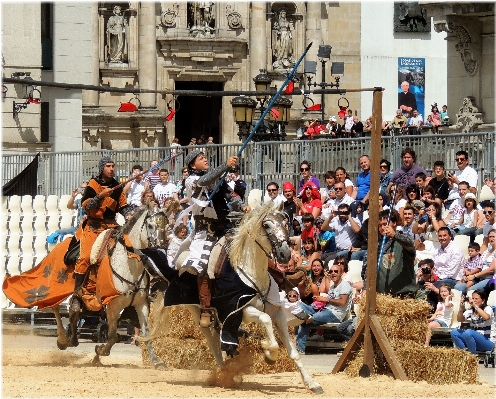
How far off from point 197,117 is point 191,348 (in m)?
30.2

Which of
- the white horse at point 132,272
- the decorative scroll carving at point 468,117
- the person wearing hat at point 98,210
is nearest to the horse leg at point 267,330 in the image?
the white horse at point 132,272

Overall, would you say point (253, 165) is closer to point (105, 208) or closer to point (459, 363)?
point (105, 208)

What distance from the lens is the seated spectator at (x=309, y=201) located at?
20250mm

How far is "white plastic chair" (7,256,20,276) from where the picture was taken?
22.7m

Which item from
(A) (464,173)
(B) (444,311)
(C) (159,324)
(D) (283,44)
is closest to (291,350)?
(C) (159,324)

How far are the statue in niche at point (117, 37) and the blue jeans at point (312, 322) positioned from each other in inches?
1092

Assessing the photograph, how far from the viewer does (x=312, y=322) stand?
1742 centimetres

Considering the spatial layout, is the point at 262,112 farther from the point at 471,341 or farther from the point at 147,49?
the point at 147,49

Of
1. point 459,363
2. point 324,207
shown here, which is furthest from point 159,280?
point 324,207

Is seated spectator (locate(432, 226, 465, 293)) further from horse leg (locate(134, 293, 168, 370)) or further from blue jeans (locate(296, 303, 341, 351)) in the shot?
horse leg (locate(134, 293, 168, 370))

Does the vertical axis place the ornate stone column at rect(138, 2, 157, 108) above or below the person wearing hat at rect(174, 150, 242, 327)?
above

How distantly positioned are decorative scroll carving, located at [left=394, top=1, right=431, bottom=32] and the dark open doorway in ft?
20.0

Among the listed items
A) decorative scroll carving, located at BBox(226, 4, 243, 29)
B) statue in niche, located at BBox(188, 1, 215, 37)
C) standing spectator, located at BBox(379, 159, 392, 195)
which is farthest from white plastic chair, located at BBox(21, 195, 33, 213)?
decorative scroll carving, located at BBox(226, 4, 243, 29)

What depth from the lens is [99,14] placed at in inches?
1737
